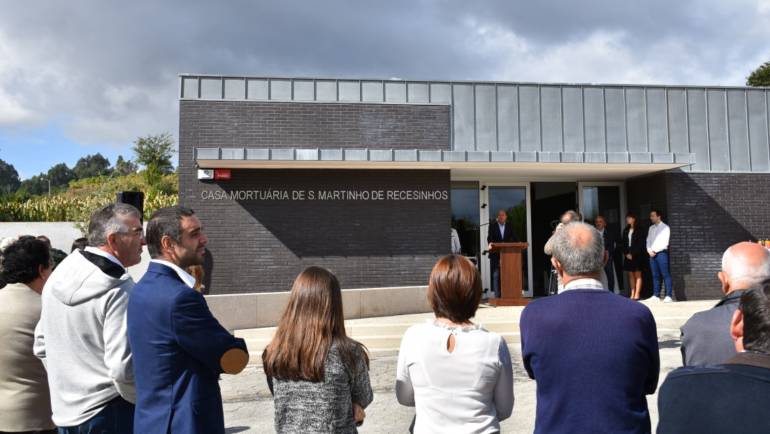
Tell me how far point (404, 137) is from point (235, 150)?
149 inches

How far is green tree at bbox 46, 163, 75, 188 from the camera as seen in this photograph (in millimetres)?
101688

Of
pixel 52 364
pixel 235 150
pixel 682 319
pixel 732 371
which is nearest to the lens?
pixel 732 371

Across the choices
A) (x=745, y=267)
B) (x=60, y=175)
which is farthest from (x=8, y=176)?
(x=745, y=267)

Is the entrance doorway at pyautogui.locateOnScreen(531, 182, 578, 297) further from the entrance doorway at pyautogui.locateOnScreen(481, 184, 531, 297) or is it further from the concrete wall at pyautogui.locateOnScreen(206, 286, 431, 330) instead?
the concrete wall at pyautogui.locateOnScreen(206, 286, 431, 330)

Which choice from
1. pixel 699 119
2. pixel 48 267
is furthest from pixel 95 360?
pixel 699 119

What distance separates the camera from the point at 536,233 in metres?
13.9

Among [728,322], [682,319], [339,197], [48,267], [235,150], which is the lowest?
[682,319]

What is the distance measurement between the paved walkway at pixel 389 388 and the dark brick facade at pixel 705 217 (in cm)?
214

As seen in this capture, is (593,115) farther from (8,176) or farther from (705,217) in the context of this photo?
(8,176)

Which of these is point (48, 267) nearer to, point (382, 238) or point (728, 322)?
point (728, 322)

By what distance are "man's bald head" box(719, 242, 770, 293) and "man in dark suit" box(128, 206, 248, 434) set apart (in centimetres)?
234

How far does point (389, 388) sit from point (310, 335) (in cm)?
458

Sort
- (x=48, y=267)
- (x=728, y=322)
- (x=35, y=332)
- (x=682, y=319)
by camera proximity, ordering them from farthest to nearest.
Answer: (x=682, y=319) < (x=48, y=267) < (x=35, y=332) < (x=728, y=322)

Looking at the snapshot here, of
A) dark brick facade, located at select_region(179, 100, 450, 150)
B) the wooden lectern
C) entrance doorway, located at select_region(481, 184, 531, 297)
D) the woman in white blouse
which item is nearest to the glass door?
entrance doorway, located at select_region(481, 184, 531, 297)
